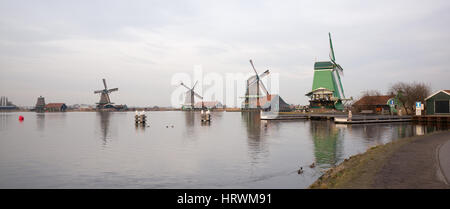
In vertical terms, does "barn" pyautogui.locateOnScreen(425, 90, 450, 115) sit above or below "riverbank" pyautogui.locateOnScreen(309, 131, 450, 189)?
above

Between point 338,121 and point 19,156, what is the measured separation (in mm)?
51604

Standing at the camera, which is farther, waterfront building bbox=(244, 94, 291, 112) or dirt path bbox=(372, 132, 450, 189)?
waterfront building bbox=(244, 94, 291, 112)

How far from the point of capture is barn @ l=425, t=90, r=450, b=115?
56656 mm

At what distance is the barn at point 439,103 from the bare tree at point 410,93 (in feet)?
61.6

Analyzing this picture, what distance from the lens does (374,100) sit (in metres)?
92.9

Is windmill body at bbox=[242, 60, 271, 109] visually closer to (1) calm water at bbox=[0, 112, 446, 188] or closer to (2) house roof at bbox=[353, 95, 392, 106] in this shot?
(2) house roof at bbox=[353, 95, 392, 106]

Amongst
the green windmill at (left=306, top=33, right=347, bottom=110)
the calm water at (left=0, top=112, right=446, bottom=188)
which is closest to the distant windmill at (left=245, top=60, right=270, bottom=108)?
the green windmill at (left=306, top=33, right=347, bottom=110)

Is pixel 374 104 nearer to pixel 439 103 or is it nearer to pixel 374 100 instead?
pixel 374 100

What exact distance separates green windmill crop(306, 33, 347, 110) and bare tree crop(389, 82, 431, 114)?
16.8m

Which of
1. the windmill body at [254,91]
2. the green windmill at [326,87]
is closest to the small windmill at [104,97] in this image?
the windmill body at [254,91]

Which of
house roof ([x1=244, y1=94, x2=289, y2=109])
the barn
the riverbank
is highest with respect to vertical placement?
house roof ([x1=244, y1=94, x2=289, y2=109])

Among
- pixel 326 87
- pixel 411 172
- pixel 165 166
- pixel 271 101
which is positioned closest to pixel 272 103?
pixel 271 101

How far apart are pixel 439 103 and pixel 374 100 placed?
3473cm
